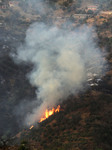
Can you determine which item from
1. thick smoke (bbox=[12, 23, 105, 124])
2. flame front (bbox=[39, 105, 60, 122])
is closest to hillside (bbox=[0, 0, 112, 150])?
flame front (bbox=[39, 105, 60, 122])

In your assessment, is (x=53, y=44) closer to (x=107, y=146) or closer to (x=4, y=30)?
(x=4, y=30)

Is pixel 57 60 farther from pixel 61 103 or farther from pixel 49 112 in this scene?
pixel 49 112

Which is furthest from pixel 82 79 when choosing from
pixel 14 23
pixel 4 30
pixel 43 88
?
pixel 14 23

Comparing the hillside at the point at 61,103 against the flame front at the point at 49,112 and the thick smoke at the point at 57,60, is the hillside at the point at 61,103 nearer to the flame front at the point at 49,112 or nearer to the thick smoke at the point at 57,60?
the flame front at the point at 49,112

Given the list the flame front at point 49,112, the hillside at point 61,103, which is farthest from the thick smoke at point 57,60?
the hillside at point 61,103

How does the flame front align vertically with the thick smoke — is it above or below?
below

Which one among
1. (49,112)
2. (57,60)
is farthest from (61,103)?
(57,60)

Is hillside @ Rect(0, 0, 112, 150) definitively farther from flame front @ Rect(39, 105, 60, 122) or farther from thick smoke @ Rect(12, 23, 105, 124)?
thick smoke @ Rect(12, 23, 105, 124)

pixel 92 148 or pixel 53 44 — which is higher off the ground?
pixel 53 44
